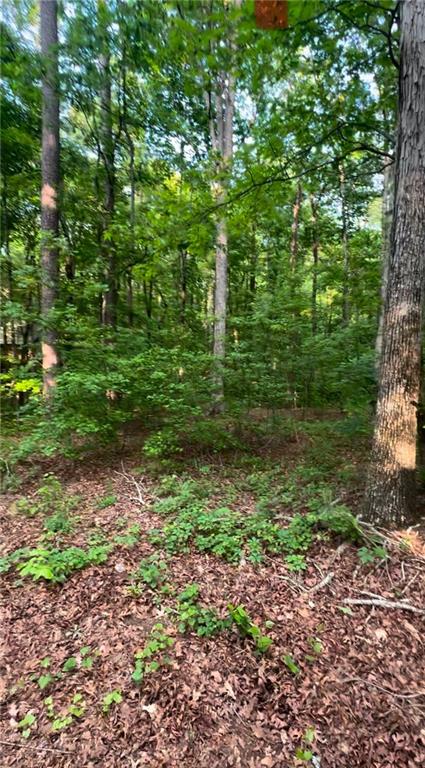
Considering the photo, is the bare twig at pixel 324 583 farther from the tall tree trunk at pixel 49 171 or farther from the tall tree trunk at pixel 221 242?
the tall tree trunk at pixel 49 171

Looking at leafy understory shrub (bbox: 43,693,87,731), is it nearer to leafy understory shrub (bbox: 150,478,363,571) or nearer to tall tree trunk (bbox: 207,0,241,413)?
leafy understory shrub (bbox: 150,478,363,571)

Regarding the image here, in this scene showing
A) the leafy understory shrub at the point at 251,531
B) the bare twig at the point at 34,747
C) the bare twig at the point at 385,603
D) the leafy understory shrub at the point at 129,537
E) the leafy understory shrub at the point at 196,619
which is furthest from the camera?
the leafy understory shrub at the point at 129,537

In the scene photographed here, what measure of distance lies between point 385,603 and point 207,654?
5.13 feet

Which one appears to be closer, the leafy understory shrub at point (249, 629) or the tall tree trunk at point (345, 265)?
the leafy understory shrub at point (249, 629)

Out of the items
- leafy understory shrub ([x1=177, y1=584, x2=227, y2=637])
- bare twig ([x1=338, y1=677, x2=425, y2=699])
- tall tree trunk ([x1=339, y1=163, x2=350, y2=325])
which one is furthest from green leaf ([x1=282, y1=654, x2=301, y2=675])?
tall tree trunk ([x1=339, y1=163, x2=350, y2=325])

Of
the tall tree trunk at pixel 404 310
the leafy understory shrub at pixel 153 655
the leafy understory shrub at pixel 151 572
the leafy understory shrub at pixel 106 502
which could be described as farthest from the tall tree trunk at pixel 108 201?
the leafy understory shrub at pixel 153 655

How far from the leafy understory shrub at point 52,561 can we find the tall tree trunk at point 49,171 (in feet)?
10.2

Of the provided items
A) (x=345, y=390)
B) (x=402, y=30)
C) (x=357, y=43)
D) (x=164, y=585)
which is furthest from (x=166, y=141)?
(x=164, y=585)

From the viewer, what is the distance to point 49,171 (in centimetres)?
648

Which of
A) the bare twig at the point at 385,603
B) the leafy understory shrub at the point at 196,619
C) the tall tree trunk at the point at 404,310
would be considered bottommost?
the leafy understory shrub at the point at 196,619

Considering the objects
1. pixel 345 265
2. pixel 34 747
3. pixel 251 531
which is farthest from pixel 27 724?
pixel 345 265

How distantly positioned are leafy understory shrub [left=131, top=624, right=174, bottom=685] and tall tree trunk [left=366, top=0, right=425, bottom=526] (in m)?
2.38

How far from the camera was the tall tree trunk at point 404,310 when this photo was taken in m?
3.28

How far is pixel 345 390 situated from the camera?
5797 mm
